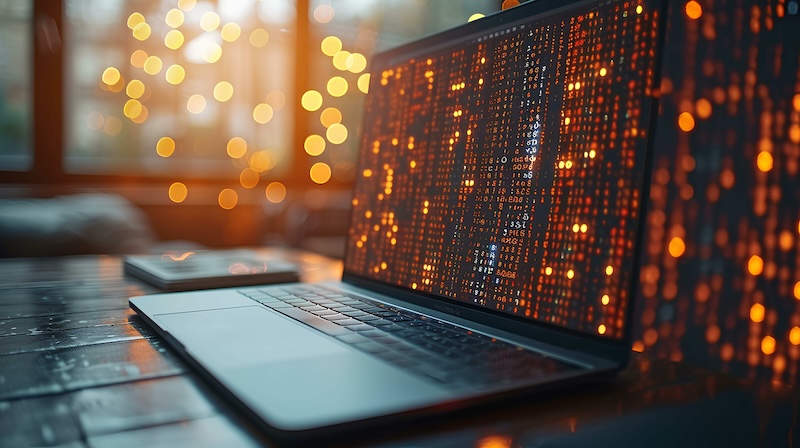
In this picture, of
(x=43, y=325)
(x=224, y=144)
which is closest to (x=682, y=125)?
(x=43, y=325)

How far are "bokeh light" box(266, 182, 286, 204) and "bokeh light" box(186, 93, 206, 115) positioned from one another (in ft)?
1.88

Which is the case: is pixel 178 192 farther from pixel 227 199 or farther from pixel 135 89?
pixel 135 89

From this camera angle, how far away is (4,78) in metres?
2.72

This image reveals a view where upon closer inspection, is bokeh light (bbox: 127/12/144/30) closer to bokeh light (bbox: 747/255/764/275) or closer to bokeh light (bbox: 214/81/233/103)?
bokeh light (bbox: 214/81/233/103)

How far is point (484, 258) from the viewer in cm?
54

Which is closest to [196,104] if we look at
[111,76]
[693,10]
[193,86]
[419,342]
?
[193,86]

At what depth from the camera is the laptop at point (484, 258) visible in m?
0.37

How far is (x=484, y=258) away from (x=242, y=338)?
22 centimetres

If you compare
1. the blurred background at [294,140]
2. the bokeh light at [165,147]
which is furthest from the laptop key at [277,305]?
the bokeh light at [165,147]

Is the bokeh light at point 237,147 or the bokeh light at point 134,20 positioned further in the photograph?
the bokeh light at point 237,147

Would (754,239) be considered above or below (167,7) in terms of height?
below

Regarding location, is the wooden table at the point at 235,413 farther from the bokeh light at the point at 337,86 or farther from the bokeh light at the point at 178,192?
the bokeh light at the point at 337,86

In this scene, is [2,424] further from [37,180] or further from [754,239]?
[37,180]

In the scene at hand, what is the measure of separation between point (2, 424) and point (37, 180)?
2.92 m
